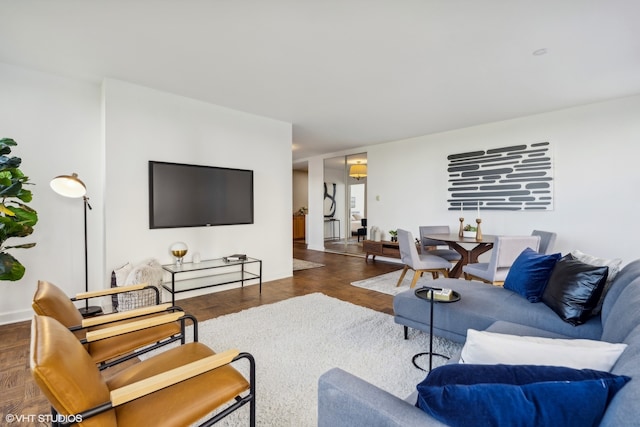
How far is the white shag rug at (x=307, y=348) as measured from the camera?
1.81 metres

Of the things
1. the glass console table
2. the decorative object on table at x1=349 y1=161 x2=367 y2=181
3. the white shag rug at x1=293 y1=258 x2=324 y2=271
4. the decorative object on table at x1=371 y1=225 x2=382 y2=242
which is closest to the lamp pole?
the glass console table

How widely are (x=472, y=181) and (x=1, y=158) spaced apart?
607 centimetres

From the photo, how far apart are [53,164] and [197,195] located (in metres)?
1.50

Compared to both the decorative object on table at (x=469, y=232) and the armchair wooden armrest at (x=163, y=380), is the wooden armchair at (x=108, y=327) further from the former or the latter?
the decorative object on table at (x=469, y=232)

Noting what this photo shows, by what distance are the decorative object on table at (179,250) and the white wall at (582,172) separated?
451 cm

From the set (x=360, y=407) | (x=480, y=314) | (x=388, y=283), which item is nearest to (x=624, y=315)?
(x=480, y=314)

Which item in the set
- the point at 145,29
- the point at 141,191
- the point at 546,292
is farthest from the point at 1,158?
the point at 546,292

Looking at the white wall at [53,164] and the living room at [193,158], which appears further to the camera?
the living room at [193,158]

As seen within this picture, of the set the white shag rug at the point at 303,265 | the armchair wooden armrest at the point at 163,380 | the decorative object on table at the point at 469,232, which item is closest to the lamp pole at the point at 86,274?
the armchair wooden armrest at the point at 163,380

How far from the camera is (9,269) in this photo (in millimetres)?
2553

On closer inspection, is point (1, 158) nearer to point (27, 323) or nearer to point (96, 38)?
point (96, 38)

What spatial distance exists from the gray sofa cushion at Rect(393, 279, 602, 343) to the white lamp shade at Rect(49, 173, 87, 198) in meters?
3.20

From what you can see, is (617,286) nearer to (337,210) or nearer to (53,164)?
(53,164)

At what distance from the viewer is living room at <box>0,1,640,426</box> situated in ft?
10.6
